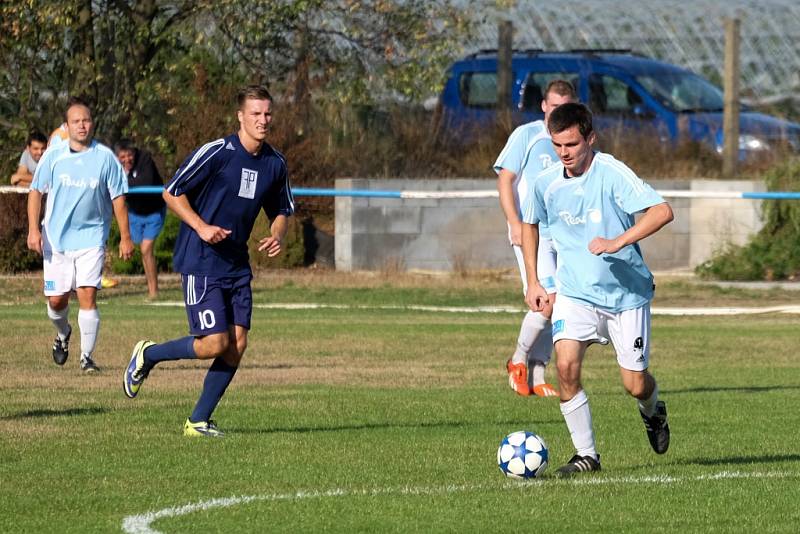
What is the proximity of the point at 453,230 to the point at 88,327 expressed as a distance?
1145 cm

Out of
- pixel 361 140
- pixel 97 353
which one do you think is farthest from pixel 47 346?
pixel 361 140

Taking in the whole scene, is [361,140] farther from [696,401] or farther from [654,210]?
[654,210]

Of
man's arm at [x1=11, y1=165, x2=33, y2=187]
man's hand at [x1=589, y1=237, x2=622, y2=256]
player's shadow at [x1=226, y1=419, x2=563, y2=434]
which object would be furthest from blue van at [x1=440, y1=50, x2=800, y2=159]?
man's hand at [x1=589, y1=237, x2=622, y2=256]

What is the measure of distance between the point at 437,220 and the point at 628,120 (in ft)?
11.6

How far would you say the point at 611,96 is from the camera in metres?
25.2

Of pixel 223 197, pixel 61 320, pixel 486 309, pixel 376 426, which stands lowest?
pixel 486 309

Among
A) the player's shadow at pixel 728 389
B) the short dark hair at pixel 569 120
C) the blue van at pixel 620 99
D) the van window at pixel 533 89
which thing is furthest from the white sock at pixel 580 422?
the van window at pixel 533 89

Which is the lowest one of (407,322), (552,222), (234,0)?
(407,322)

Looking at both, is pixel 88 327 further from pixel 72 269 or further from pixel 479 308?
pixel 479 308

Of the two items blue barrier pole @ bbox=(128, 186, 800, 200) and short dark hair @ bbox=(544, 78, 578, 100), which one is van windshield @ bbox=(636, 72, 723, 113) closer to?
blue barrier pole @ bbox=(128, 186, 800, 200)

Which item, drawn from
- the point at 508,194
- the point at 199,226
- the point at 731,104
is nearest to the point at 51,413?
the point at 199,226

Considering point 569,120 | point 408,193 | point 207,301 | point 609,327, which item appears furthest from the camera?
point 408,193

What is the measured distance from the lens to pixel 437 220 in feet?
77.8

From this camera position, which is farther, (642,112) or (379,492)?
(642,112)
